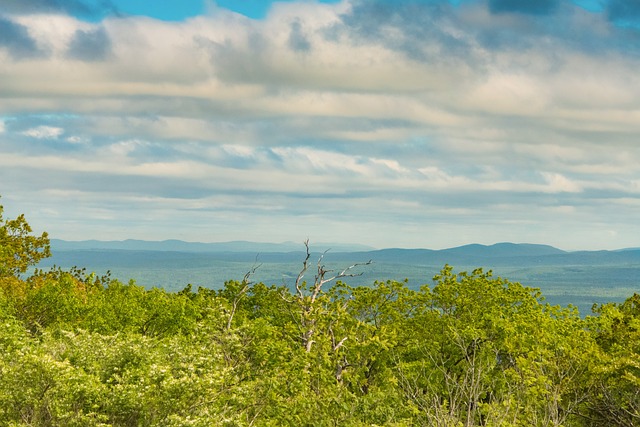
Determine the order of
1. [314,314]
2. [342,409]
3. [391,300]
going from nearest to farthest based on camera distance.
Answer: [342,409], [314,314], [391,300]

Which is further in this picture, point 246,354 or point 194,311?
point 194,311

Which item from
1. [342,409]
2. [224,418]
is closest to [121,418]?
[224,418]

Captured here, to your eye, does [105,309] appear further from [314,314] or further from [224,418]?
[224,418]

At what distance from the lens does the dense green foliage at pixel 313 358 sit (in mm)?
26948

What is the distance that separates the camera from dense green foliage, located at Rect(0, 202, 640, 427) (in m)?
26.9

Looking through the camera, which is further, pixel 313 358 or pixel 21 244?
pixel 21 244

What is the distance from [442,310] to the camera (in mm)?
59312

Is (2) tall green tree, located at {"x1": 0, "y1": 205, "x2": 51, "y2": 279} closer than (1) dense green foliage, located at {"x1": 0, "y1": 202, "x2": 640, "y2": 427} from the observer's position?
No

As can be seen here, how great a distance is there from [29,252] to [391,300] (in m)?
41.8

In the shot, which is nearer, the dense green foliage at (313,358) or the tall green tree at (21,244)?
the dense green foliage at (313,358)

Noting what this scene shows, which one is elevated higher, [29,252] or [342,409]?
[29,252]

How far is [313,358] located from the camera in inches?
1764

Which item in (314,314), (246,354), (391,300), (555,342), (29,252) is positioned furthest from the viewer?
(29,252)

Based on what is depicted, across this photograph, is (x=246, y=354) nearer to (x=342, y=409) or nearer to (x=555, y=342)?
(x=342, y=409)
